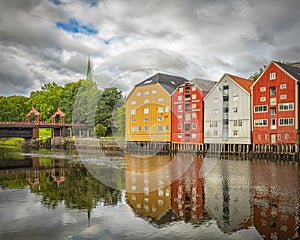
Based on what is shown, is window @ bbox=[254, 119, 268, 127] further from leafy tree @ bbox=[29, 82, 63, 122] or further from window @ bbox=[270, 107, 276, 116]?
leafy tree @ bbox=[29, 82, 63, 122]

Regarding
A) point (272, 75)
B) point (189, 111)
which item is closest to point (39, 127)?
point (189, 111)

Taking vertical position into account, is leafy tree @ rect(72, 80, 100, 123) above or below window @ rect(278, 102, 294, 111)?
above

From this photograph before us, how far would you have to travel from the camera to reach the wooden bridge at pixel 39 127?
257 feet

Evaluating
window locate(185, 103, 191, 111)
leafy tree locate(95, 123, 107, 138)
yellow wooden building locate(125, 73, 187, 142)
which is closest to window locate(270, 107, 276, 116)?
window locate(185, 103, 191, 111)

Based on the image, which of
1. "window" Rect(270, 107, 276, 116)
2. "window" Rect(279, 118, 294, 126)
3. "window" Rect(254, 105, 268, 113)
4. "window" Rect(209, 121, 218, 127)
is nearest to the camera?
"window" Rect(279, 118, 294, 126)

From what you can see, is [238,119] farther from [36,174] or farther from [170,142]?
[36,174]

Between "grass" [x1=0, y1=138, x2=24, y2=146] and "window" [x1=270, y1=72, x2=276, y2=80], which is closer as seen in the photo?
"window" [x1=270, y1=72, x2=276, y2=80]

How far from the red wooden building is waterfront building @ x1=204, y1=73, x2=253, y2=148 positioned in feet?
4.91

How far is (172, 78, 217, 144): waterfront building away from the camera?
57.7 m

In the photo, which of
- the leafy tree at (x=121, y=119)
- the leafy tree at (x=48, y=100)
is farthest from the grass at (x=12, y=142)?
the leafy tree at (x=121, y=119)

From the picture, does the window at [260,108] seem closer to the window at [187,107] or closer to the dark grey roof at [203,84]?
the dark grey roof at [203,84]

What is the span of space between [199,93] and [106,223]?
44.4 metres

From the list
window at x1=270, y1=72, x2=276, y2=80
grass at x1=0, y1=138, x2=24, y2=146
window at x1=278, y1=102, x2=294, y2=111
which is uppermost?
window at x1=270, y1=72, x2=276, y2=80

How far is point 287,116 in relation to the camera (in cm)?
4631
